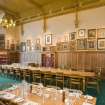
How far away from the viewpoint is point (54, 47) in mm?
11531

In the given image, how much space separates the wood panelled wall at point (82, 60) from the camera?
359 inches

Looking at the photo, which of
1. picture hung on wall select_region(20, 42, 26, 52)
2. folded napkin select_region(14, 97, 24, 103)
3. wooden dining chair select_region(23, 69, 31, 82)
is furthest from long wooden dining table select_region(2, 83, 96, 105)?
picture hung on wall select_region(20, 42, 26, 52)

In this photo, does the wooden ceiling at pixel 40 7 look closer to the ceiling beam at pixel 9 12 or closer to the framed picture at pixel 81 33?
the ceiling beam at pixel 9 12

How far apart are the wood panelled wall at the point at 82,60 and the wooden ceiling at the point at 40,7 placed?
3.18m

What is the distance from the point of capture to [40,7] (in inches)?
489

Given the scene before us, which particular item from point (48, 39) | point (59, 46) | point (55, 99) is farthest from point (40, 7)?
point (55, 99)

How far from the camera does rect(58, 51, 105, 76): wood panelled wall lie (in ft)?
29.9

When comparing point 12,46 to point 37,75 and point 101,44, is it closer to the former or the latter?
point 37,75

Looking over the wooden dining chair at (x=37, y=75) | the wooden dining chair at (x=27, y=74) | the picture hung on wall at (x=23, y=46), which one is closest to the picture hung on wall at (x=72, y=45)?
the wooden dining chair at (x=37, y=75)

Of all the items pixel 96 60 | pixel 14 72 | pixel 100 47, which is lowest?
pixel 14 72

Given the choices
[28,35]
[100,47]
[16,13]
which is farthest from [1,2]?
[100,47]

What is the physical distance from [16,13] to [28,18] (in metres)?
1.74

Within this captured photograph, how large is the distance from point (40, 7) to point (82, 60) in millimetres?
5925

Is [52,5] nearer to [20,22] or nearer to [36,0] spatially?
[36,0]
